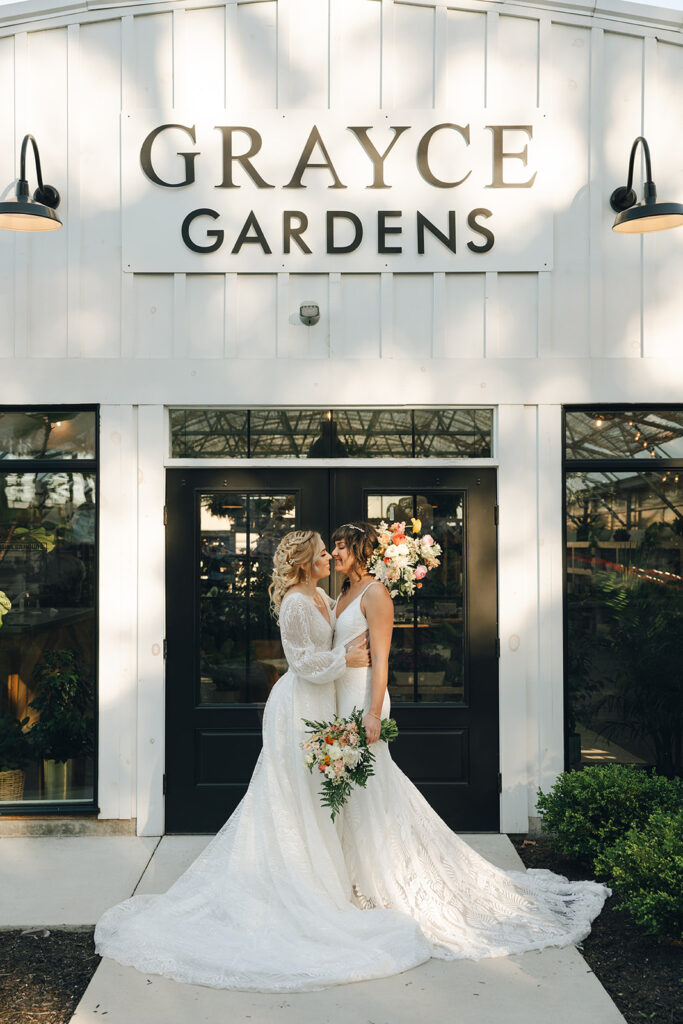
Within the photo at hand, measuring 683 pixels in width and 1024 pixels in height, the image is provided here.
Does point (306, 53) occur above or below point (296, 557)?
above

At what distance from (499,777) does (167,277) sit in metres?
3.99

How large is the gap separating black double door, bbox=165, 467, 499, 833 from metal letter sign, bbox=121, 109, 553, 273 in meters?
1.44

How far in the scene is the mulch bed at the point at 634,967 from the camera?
3701mm

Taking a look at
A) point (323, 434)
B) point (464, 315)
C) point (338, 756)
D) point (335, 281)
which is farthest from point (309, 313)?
point (338, 756)

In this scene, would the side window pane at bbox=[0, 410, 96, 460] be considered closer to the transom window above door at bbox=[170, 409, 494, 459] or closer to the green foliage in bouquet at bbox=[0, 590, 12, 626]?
the transom window above door at bbox=[170, 409, 494, 459]

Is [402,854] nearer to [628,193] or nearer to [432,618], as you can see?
[432,618]

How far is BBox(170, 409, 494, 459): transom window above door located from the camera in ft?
19.6

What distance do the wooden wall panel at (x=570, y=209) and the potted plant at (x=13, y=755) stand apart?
14.5ft

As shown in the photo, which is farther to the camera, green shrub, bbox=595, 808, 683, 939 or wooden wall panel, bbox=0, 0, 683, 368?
wooden wall panel, bbox=0, 0, 683, 368

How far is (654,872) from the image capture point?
4105 mm

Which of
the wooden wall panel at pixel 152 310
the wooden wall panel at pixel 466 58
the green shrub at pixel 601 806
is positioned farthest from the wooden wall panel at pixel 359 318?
the green shrub at pixel 601 806

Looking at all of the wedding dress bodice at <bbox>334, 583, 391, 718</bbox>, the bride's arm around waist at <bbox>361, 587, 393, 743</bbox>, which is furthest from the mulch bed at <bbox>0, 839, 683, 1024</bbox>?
the wedding dress bodice at <bbox>334, 583, 391, 718</bbox>

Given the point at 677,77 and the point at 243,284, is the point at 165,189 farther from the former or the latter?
the point at 677,77

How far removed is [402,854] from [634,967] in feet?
3.85
